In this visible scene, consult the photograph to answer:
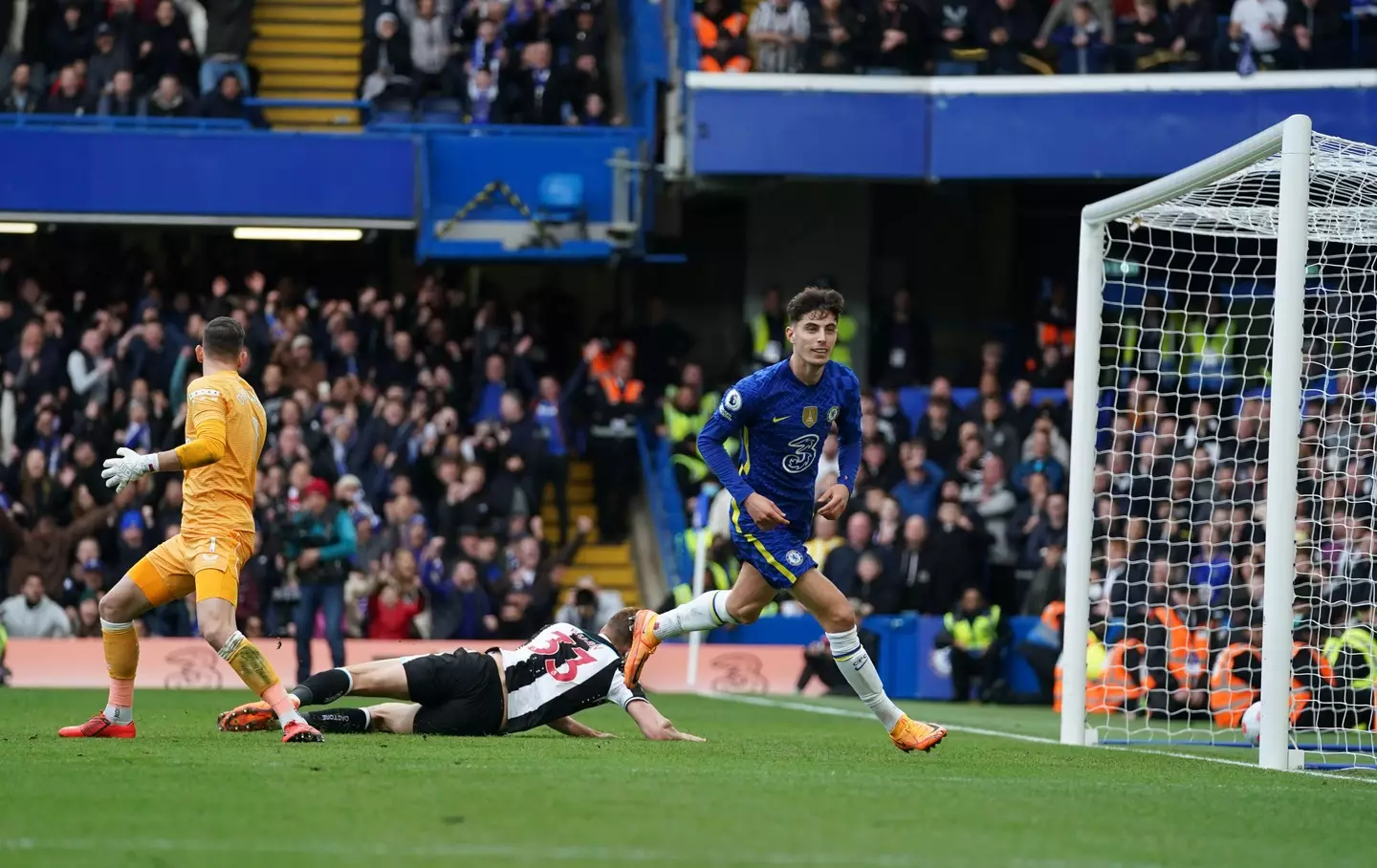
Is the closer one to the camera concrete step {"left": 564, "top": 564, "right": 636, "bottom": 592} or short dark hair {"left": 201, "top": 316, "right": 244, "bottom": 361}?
short dark hair {"left": 201, "top": 316, "right": 244, "bottom": 361}

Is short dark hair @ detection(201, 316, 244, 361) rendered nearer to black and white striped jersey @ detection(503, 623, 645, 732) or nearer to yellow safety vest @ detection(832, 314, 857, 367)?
black and white striped jersey @ detection(503, 623, 645, 732)

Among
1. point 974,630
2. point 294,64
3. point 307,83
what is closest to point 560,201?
point 307,83

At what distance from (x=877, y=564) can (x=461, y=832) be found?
44.6 feet

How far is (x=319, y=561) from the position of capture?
16.8 m

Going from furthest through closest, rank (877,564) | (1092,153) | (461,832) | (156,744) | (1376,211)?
(1092,153)
(877,564)
(1376,211)
(156,744)
(461,832)

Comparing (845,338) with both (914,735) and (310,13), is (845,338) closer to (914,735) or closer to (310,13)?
(310,13)

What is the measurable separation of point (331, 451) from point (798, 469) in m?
11.5

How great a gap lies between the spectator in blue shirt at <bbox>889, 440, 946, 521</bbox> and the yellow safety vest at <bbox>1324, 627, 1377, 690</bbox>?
5972 mm

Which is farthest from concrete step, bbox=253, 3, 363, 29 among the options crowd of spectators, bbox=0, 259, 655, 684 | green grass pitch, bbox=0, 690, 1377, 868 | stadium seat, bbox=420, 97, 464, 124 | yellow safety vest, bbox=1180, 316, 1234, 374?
green grass pitch, bbox=0, 690, 1377, 868

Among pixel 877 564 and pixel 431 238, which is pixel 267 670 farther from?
pixel 431 238

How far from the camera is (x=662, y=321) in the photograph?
964 inches

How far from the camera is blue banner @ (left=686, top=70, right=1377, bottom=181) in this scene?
23.2 metres

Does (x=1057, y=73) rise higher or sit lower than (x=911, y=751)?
higher

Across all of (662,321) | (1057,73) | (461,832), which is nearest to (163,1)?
(662,321)
